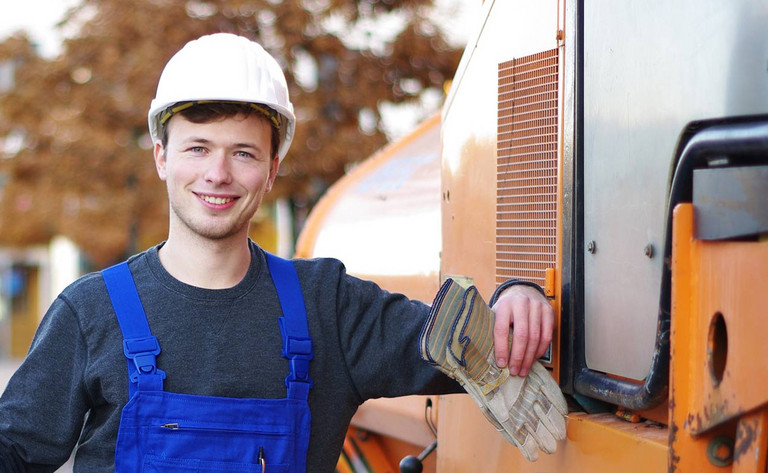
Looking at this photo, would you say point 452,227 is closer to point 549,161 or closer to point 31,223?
point 549,161

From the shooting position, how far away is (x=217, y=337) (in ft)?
7.88

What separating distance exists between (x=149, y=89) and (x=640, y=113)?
391 inches

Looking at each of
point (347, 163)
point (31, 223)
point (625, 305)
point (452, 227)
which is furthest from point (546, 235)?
point (31, 223)

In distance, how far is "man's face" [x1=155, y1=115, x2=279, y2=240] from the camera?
Result: 8.15ft

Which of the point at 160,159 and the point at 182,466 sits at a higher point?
the point at 160,159

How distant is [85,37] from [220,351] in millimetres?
10658

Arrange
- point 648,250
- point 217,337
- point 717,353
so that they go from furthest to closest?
point 217,337, point 648,250, point 717,353

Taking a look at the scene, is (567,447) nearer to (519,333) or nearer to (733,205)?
(519,333)

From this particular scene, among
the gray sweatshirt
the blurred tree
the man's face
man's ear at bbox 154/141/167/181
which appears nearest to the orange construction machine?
the gray sweatshirt

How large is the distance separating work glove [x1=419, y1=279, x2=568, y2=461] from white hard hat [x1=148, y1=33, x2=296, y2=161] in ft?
2.55

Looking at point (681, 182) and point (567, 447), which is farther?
point (567, 447)

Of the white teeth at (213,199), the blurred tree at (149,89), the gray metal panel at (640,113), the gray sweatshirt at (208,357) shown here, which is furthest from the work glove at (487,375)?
the blurred tree at (149,89)

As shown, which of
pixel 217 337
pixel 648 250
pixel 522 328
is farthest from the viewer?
pixel 217 337

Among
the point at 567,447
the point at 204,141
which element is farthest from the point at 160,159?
the point at 567,447
